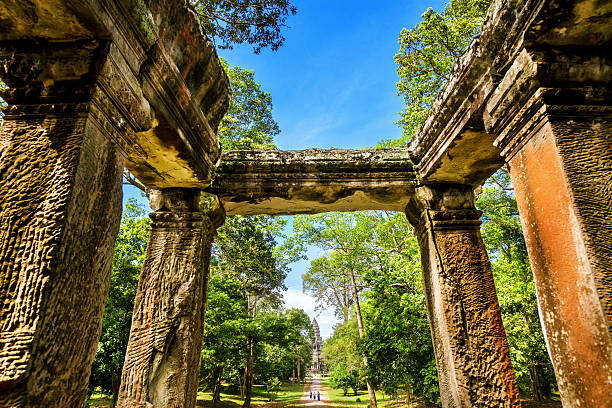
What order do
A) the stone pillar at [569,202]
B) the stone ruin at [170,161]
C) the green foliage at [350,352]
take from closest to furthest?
the stone ruin at [170,161] → the stone pillar at [569,202] → the green foliage at [350,352]

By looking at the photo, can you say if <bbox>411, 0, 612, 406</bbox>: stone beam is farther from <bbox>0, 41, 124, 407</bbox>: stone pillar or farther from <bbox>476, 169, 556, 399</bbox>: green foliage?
<bbox>476, 169, 556, 399</bbox>: green foliage

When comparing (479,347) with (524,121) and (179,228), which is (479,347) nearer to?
(524,121)

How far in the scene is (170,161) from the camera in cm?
300

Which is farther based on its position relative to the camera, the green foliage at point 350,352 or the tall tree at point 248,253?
the green foliage at point 350,352

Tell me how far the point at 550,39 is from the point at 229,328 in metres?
10.7

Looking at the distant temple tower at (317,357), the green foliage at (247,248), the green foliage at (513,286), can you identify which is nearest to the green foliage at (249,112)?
the green foliage at (247,248)

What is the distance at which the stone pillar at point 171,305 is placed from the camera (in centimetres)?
279

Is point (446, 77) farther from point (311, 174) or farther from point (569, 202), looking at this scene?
point (569, 202)

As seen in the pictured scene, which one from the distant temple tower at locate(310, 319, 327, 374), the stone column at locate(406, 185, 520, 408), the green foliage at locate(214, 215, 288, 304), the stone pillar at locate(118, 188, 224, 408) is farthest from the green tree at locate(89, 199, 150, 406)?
the distant temple tower at locate(310, 319, 327, 374)

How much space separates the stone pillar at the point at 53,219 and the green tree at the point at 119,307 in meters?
7.62

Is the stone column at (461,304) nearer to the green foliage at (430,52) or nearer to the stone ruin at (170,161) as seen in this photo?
the stone ruin at (170,161)

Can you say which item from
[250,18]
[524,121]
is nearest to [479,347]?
[524,121]

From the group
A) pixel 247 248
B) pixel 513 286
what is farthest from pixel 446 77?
pixel 247 248

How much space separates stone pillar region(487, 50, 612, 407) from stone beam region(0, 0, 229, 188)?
2.18 metres
